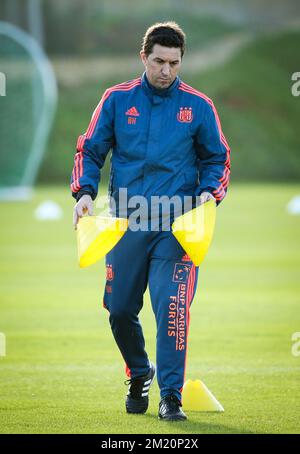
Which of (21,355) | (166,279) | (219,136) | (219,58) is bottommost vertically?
(21,355)

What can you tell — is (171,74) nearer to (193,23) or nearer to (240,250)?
(240,250)

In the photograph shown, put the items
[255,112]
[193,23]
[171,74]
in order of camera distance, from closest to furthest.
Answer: [171,74]
[255,112]
[193,23]

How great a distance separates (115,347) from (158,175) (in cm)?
300

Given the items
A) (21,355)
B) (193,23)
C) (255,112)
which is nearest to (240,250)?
(21,355)

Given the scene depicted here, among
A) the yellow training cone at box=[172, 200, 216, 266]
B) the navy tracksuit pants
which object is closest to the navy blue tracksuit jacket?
the navy tracksuit pants

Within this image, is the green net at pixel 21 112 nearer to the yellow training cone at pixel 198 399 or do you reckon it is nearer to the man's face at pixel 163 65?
the yellow training cone at pixel 198 399

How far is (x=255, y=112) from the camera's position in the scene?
4134 centimetres

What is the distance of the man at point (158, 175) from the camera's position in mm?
6391

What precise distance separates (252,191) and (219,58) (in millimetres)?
13764

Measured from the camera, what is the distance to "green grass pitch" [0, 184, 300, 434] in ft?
21.2

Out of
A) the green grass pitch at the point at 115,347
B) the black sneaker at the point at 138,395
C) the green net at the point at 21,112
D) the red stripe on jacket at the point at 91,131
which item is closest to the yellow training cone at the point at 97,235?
the red stripe on jacket at the point at 91,131

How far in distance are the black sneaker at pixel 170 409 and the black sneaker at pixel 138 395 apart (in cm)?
27

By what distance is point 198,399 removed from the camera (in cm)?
678
